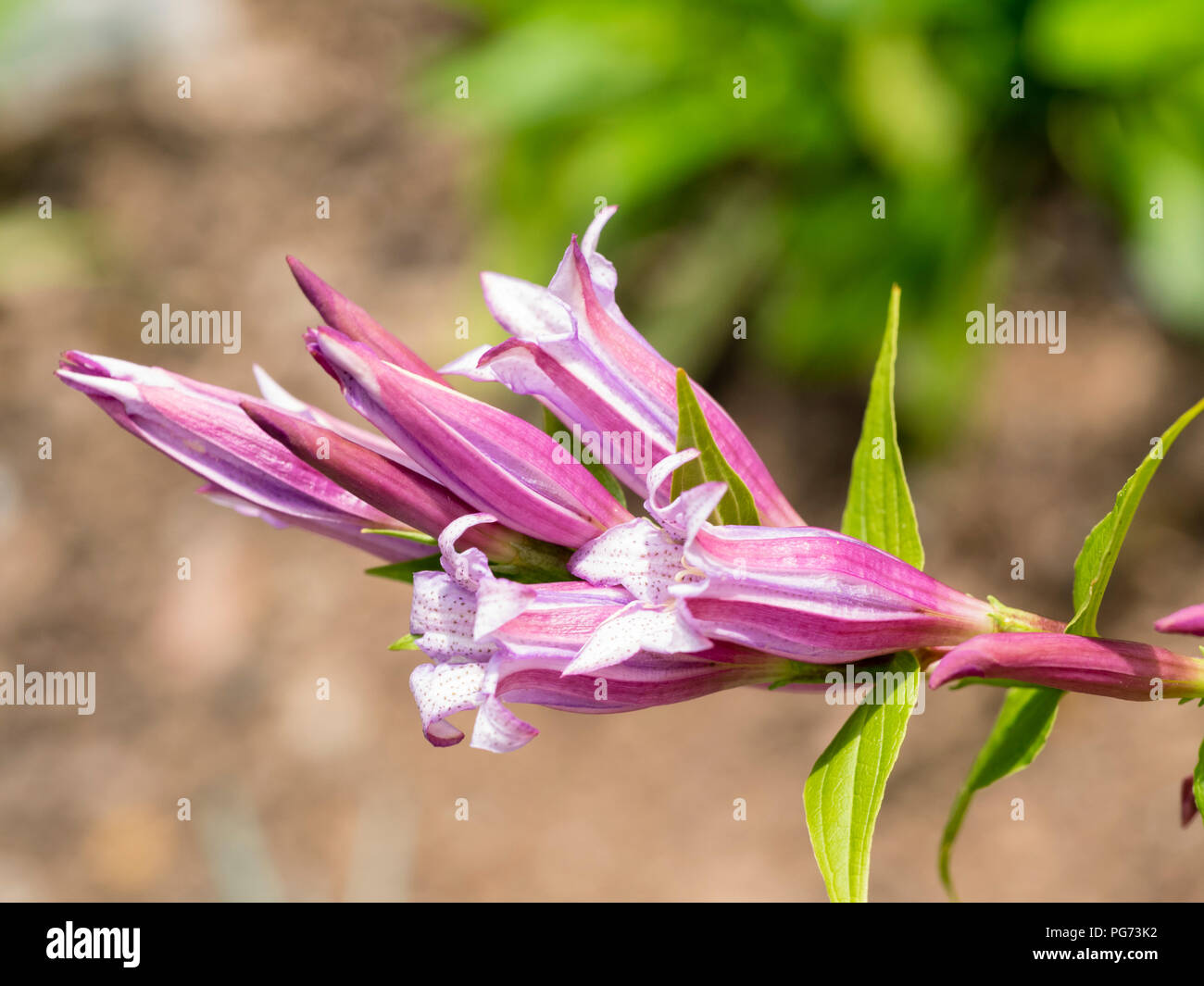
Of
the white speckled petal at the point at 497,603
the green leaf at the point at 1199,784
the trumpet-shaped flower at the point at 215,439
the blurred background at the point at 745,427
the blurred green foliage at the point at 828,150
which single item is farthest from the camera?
the blurred green foliage at the point at 828,150

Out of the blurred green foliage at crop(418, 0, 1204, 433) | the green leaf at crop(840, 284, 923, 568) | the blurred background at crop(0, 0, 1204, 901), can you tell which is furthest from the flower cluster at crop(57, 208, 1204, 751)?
the blurred green foliage at crop(418, 0, 1204, 433)

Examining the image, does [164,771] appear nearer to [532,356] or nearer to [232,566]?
[232,566]

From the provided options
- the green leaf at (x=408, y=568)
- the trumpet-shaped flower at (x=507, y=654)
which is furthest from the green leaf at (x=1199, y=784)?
the green leaf at (x=408, y=568)

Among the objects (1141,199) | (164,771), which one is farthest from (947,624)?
(164,771)

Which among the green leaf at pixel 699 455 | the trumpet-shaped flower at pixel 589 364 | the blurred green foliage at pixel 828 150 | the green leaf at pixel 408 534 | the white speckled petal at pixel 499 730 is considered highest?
the blurred green foliage at pixel 828 150

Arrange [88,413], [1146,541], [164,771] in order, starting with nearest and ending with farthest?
1. [1146,541]
2. [164,771]
3. [88,413]

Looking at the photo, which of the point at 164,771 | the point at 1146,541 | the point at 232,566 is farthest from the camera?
the point at 232,566

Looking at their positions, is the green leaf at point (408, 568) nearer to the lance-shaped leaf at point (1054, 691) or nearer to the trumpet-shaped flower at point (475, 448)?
the trumpet-shaped flower at point (475, 448)
